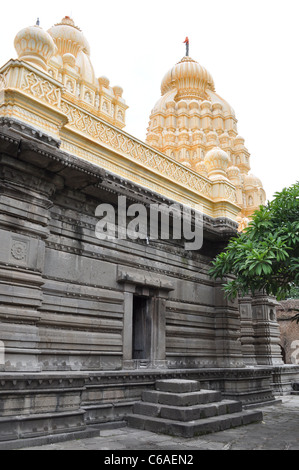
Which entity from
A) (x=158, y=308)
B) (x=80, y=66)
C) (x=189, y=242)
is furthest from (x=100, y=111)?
(x=158, y=308)

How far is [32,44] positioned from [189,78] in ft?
80.2

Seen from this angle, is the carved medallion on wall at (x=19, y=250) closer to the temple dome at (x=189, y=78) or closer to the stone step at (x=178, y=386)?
the stone step at (x=178, y=386)

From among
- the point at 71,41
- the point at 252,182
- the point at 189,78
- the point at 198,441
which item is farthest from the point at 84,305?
the point at 189,78

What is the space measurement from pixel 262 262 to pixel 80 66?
55.6 ft

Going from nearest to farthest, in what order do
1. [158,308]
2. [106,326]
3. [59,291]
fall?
[59,291] → [106,326] → [158,308]

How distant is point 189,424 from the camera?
7.57 meters

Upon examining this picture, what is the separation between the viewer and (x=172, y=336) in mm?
11391

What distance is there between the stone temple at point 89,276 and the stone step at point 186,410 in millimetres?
526

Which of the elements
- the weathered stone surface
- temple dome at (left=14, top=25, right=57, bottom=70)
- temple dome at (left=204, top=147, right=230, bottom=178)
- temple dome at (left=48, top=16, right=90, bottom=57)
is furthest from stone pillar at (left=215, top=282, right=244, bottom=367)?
temple dome at (left=48, top=16, right=90, bottom=57)

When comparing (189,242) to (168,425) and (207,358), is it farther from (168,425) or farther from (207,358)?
(168,425)

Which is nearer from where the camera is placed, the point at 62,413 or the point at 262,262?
the point at 62,413

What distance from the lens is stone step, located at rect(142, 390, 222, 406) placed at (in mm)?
8422

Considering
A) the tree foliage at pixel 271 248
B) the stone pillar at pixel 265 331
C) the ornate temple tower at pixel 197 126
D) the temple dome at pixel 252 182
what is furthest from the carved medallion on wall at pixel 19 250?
the temple dome at pixel 252 182

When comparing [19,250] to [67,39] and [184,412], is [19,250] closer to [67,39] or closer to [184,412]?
[184,412]
